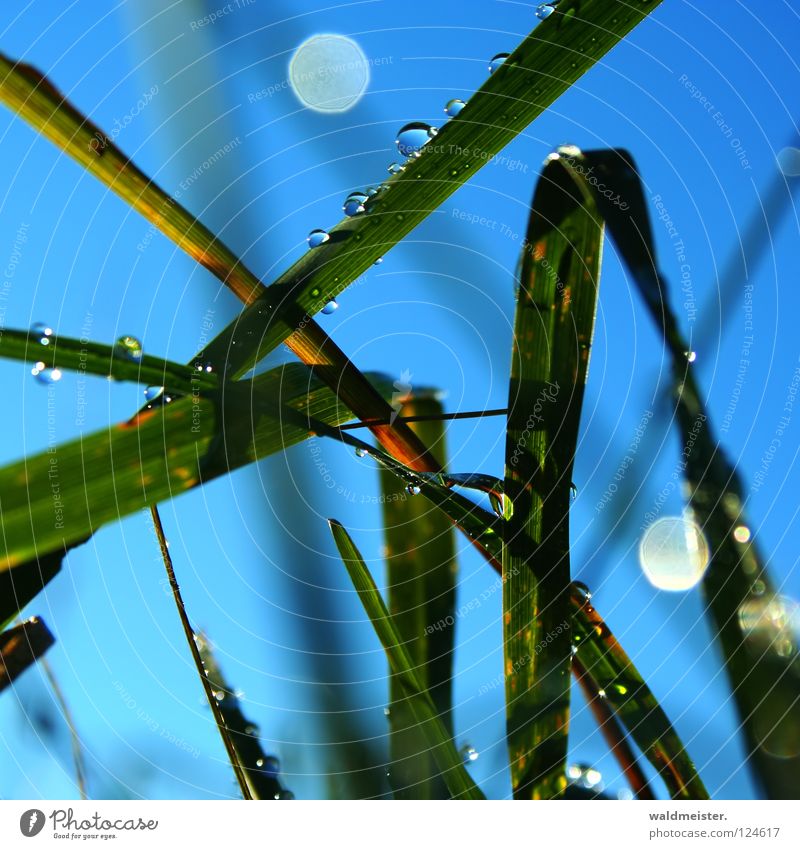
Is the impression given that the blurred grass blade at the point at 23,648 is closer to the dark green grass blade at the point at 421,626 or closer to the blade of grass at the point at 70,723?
the blade of grass at the point at 70,723

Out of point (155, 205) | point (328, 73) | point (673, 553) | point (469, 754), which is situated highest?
point (328, 73)

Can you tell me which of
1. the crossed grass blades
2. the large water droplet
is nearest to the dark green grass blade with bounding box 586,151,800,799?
the crossed grass blades

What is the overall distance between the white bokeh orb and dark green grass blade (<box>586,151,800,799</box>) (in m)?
0.21

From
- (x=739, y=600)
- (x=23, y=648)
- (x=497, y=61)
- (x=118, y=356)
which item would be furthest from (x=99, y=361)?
(x=739, y=600)

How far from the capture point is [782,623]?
0.48 metres

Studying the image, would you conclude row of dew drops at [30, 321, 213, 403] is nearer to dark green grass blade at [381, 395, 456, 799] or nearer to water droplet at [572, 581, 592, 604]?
dark green grass blade at [381, 395, 456, 799]

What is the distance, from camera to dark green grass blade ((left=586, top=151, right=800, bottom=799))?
1.52ft

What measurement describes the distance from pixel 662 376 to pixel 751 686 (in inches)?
9.0

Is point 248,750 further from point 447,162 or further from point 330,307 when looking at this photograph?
point 447,162

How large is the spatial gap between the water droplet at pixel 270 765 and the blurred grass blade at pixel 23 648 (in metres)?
0.19

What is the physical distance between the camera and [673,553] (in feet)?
1.61

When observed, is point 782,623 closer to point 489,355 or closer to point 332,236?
point 489,355

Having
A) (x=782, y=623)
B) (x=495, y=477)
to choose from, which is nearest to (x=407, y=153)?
(x=495, y=477)

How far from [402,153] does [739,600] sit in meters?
0.40
